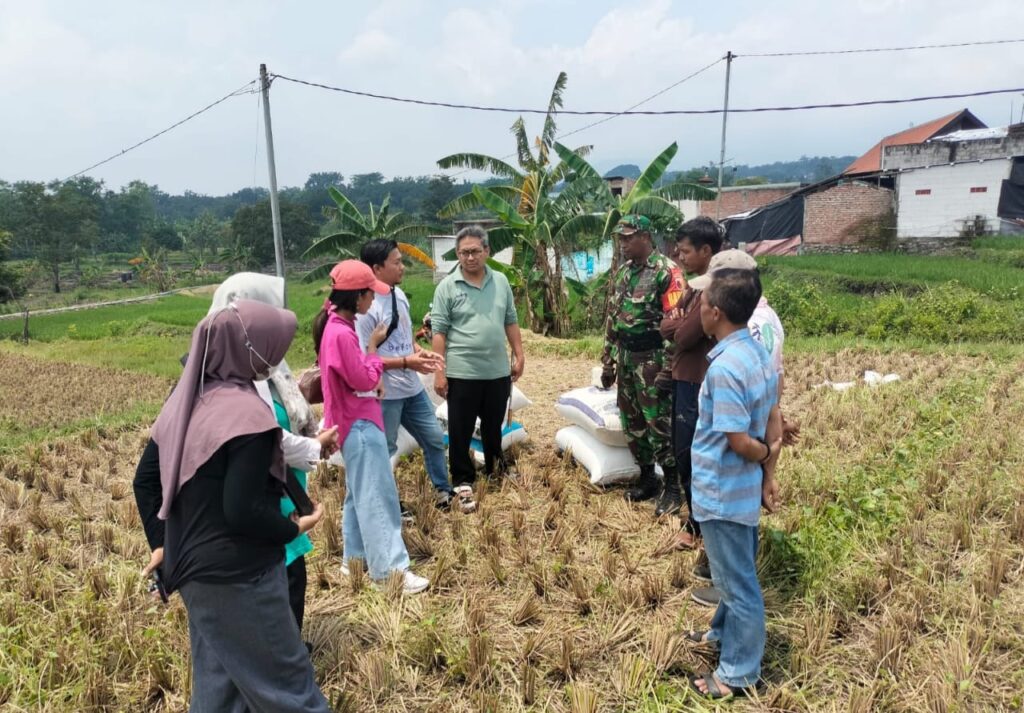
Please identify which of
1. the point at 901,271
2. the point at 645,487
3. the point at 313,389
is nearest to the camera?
the point at 313,389

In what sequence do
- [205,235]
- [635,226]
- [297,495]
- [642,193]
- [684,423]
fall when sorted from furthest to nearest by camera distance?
1. [205,235]
2. [642,193]
3. [635,226]
4. [684,423]
5. [297,495]

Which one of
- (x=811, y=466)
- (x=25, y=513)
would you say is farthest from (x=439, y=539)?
(x=25, y=513)

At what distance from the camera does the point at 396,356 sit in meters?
3.88

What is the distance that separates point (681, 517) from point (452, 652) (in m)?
1.61

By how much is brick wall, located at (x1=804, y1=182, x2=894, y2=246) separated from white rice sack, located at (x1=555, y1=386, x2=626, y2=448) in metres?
24.7

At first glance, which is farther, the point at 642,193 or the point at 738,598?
the point at 642,193

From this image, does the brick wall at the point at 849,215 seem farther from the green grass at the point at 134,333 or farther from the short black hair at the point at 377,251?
the short black hair at the point at 377,251

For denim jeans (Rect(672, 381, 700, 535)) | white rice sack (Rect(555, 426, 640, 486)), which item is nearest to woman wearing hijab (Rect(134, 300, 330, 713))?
denim jeans (Rect(672, 381, 700, 535))

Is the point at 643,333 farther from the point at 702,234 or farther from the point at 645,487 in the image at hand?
the point at 645,487

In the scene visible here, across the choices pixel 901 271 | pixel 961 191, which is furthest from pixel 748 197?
pixel 901 271

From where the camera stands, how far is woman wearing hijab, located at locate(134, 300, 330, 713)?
1812 millimetres

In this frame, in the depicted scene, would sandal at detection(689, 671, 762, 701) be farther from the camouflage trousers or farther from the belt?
the belt

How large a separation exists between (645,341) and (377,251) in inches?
62.5

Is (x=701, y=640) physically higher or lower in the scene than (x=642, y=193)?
lower
